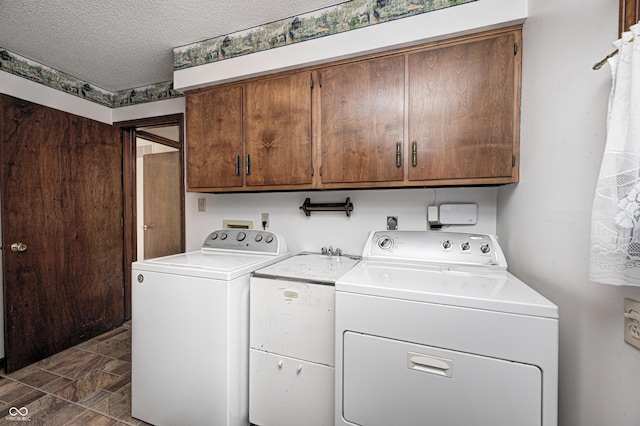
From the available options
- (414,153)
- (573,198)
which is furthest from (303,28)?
(573,198)

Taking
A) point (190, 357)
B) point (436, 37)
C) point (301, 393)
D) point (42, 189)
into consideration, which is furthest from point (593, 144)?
point (42, 189)

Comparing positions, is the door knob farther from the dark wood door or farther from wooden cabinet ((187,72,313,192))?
wooden cabinet ((187,72,313,192))

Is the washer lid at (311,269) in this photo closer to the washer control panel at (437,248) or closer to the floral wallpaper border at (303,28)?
the washer control panel at (437,248)

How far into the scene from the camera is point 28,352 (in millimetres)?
2092

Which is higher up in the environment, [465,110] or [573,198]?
[465,110]

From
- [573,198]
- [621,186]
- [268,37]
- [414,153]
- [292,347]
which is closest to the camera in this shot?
[621,186]

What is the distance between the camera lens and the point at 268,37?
1.81 metres

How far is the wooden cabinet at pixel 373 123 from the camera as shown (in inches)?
53.1

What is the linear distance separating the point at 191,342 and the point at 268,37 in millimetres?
1952

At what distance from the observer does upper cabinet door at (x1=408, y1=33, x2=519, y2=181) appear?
52.3 inches

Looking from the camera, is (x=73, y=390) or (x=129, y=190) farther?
(x=129, y=190)

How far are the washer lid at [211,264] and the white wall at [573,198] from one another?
1395mm

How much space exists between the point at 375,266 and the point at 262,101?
1.30 m

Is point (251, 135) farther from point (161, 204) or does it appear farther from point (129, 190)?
point (161, 204)
